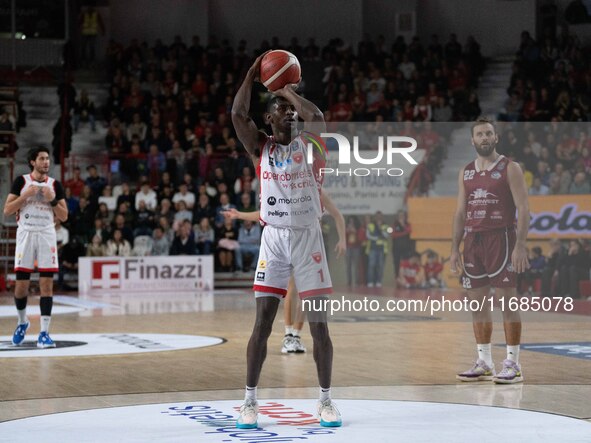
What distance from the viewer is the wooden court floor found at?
7688 millimetres

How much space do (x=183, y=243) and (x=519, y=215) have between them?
1417 cm

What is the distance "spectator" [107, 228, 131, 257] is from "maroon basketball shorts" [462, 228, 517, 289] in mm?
13486

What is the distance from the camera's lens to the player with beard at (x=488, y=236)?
28.3 feet

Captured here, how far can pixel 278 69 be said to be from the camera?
652 cm

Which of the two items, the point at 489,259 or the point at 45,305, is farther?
the point at 45,305

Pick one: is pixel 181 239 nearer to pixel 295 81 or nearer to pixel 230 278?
pixel 230 278

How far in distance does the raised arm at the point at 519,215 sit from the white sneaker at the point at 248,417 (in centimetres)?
287

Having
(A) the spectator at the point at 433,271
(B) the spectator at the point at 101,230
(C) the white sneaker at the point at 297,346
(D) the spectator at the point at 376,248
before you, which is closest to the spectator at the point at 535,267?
(A) the spectator at the point at 433,271

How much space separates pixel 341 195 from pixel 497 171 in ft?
42.7

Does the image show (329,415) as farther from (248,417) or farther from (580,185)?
(580,185)

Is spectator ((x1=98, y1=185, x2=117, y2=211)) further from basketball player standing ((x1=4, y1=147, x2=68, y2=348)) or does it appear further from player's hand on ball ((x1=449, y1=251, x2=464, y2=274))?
player's hand on ball ((x1=449, y1=251, x2=464, y2=274))

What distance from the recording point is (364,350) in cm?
1095

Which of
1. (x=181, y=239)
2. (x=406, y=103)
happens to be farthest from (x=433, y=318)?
(x=406, y=103)

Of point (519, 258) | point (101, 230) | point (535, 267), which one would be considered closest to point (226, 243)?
point (101, 230)
